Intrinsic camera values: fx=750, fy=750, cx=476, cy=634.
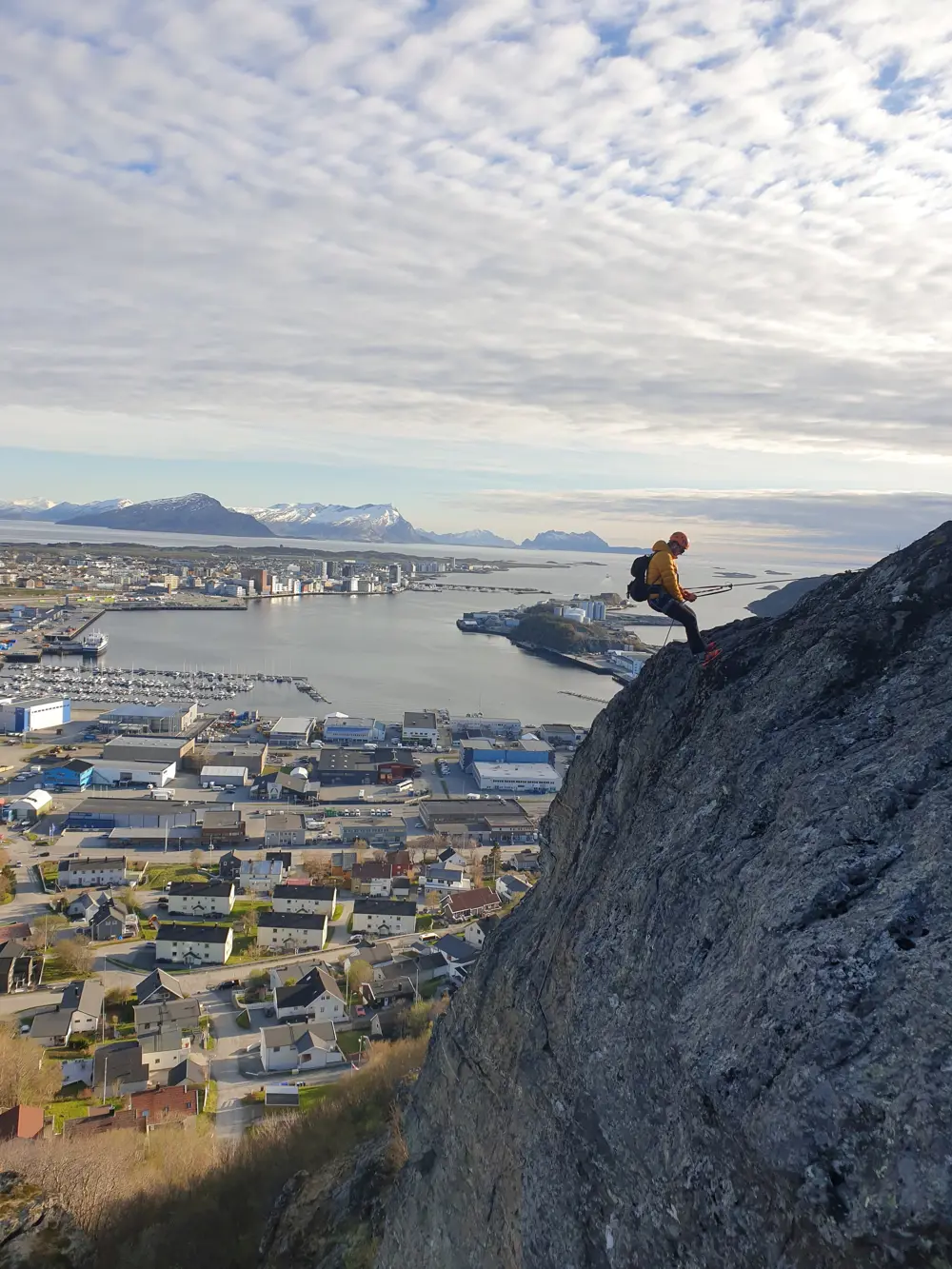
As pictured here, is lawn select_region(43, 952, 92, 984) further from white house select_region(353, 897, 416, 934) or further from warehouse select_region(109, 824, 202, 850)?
warehouse select_region(109, 824, 202, 850)

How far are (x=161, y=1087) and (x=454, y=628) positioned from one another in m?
32.3

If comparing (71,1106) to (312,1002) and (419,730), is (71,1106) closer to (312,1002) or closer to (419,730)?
(312,1002)

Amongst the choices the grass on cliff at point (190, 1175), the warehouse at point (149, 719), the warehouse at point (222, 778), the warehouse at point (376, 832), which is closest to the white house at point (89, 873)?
the warehouse at point (376, 832)

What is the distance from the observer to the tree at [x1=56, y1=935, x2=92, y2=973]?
26.3 ft

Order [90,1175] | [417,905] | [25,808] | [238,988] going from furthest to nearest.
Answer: [25,808], [417,905], [238,988], [90,1175]

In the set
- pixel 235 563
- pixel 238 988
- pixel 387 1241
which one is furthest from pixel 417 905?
pixel 235 563

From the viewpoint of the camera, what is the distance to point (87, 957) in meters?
8.09

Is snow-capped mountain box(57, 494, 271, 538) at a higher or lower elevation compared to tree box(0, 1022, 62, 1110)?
higher

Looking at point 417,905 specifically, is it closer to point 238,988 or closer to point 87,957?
point 238,988

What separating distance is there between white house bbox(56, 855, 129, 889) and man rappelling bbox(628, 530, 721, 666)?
31.9ft

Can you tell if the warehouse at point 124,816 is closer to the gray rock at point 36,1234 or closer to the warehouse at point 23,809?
the warehouse at point 23,809

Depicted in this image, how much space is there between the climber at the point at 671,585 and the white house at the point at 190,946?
7.52 m

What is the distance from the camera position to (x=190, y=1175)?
4461 mm

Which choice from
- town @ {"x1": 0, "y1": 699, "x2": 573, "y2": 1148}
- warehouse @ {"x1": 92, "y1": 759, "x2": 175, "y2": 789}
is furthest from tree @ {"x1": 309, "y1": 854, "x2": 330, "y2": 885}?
warehouse @ {"x1": 92, "y1": 759, "x2": 175, "y2": 789}
